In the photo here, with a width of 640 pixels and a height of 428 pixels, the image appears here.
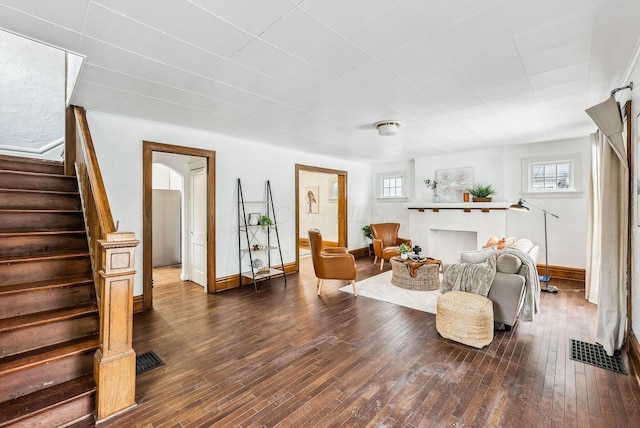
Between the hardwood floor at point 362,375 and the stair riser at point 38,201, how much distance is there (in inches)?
60.1

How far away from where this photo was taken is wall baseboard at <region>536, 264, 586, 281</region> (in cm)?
511

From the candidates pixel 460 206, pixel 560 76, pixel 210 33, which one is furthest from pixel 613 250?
pixel 210 33

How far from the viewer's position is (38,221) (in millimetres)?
2721

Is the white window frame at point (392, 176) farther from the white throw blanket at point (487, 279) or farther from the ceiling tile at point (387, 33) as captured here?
the ceiling tile at point (387, 33)

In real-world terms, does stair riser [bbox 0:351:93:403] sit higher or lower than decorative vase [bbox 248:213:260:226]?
lower

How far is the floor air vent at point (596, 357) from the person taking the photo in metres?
2.42

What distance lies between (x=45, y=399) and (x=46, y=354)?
0.27 metres

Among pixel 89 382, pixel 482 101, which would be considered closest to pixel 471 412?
pixel 89 382

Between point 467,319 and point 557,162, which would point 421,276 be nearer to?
point 467,319

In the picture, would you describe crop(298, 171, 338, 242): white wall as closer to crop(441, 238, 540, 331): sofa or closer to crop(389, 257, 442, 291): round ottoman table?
crop(389, 257, 442, 291): round ottoman table

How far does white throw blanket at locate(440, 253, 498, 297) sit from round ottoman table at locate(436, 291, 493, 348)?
0.14 m

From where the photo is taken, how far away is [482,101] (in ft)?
10.8

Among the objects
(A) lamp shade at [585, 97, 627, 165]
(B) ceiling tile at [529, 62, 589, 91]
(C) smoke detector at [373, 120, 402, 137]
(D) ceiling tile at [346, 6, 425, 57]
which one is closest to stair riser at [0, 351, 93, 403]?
Result: (D) ceiling tile at [346, 6, 425, 57]

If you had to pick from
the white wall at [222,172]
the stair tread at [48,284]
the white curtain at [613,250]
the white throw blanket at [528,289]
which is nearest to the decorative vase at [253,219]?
the white wall at [222,172]
